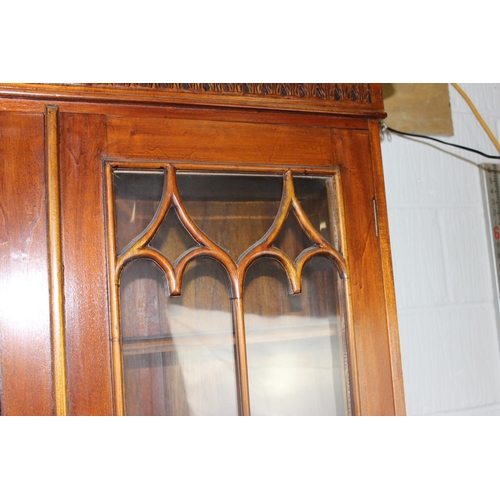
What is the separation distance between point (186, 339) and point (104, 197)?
201 millimetres

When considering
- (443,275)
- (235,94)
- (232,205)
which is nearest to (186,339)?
(232,205)

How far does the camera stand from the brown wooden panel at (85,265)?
585mm

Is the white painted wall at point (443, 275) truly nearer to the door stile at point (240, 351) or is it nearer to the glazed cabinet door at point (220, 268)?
the glazed cabinet door at point (220, 268)

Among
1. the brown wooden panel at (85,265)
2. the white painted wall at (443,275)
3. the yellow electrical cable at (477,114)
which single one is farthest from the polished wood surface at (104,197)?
the yellow electrical cable at (477,114)

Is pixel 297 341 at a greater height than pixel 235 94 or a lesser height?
lesser

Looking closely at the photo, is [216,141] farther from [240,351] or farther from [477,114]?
[477,114]

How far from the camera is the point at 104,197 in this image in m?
0.62

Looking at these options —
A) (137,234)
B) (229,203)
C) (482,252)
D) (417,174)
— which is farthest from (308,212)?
(482,252)

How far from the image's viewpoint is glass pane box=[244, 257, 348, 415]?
2.24 feet

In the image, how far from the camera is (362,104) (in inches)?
29.0

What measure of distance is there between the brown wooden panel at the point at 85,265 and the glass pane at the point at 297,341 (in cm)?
19

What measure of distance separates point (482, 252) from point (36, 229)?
902mm
